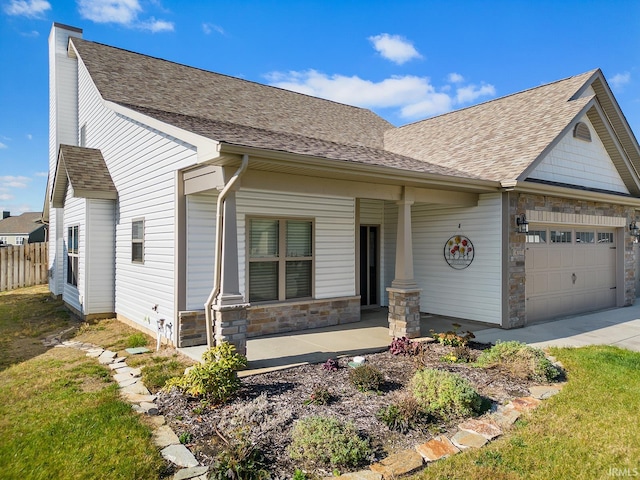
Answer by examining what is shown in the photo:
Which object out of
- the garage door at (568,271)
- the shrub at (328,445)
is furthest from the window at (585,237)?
the shrub at (328,445)

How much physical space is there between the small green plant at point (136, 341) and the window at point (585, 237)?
1053 centimetres

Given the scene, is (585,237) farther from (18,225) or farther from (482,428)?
(18,225)

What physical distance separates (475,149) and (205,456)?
30.4 ft

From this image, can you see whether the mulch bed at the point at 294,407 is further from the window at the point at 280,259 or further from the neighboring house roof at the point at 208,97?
the neighboring house roof at the point at 208,97

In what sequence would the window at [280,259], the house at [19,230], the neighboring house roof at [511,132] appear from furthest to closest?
1. the house at [19,230]
2. the neighboring house roof at [511,132]
3. the window at [280,259]

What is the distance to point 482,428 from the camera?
13.4 ft

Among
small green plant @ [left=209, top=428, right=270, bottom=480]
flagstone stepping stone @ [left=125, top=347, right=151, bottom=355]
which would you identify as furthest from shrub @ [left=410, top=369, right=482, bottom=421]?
flagstone stepping stone @ [left=125, top=347, right=151, bottom=355]

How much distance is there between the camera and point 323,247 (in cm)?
880

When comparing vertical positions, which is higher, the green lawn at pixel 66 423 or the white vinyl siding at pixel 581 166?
the white vinyl siding at pixel 581 166

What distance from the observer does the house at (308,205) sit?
6.81 m

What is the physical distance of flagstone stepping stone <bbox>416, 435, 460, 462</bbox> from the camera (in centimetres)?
354

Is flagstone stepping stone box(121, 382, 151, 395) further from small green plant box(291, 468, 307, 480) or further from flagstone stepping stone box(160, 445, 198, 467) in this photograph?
small green plant box(291, 468, 307, 480)

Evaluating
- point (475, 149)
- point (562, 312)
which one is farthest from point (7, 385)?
point (562, 312)

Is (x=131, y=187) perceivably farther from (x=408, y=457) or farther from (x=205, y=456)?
(x=408, y=457)
